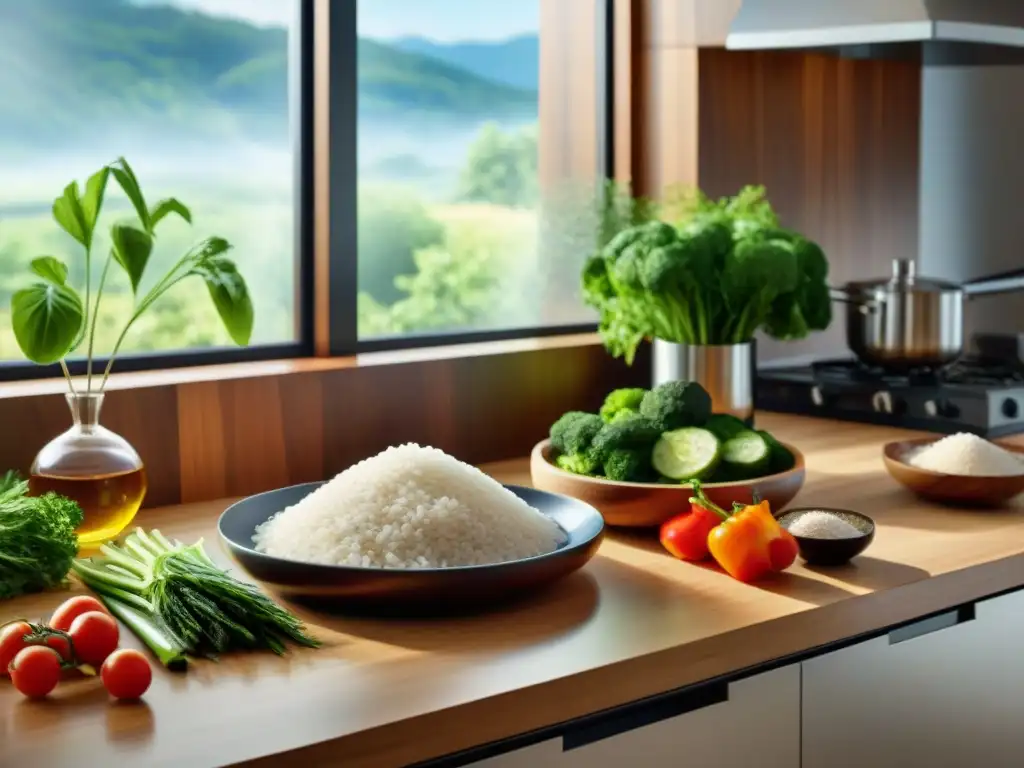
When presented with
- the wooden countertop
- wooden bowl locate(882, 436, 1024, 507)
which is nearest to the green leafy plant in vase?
the wooden countertop

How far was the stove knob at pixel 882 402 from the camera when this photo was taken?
8.15 feet

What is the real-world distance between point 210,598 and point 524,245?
1321 mm

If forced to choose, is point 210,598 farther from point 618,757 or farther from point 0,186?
point 0,186

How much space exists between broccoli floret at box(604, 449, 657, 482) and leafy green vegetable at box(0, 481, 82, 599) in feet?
2.20

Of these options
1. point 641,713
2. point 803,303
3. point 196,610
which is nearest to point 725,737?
point 641,713

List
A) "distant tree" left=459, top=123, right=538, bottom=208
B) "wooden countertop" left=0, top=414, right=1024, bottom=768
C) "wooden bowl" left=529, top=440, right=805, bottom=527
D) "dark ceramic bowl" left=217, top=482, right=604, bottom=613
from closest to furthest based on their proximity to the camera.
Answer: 1. "wooden countertop" left=0, top=414, right=1024, bottom=768
2. "dark ceramic bowl" left=217, top=482, right=604, bottom=613
3. "wooden bowl" left=529, top=440, right=805, bottom=527
4. "distant tree" left=459, top=123, right=538, bottom=208

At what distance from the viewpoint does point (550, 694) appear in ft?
4.22

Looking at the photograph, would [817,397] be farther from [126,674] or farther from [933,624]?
[126,674]

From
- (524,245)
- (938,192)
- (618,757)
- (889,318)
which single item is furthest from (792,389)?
(618,757)

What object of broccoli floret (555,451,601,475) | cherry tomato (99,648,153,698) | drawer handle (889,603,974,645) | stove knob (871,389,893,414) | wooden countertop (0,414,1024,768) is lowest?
drawer handle (889,603,974,645)

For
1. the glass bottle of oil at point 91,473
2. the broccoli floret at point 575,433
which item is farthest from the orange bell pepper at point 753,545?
the glass bottle of oil at point 91,473

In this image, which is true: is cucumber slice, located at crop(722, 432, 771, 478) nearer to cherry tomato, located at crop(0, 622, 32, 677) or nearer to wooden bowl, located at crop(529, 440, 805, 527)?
wooden bowl, located at crop(529, 440, 805, 527)

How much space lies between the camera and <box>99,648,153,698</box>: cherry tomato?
3.98ft

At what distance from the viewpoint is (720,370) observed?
2244 millimetres
